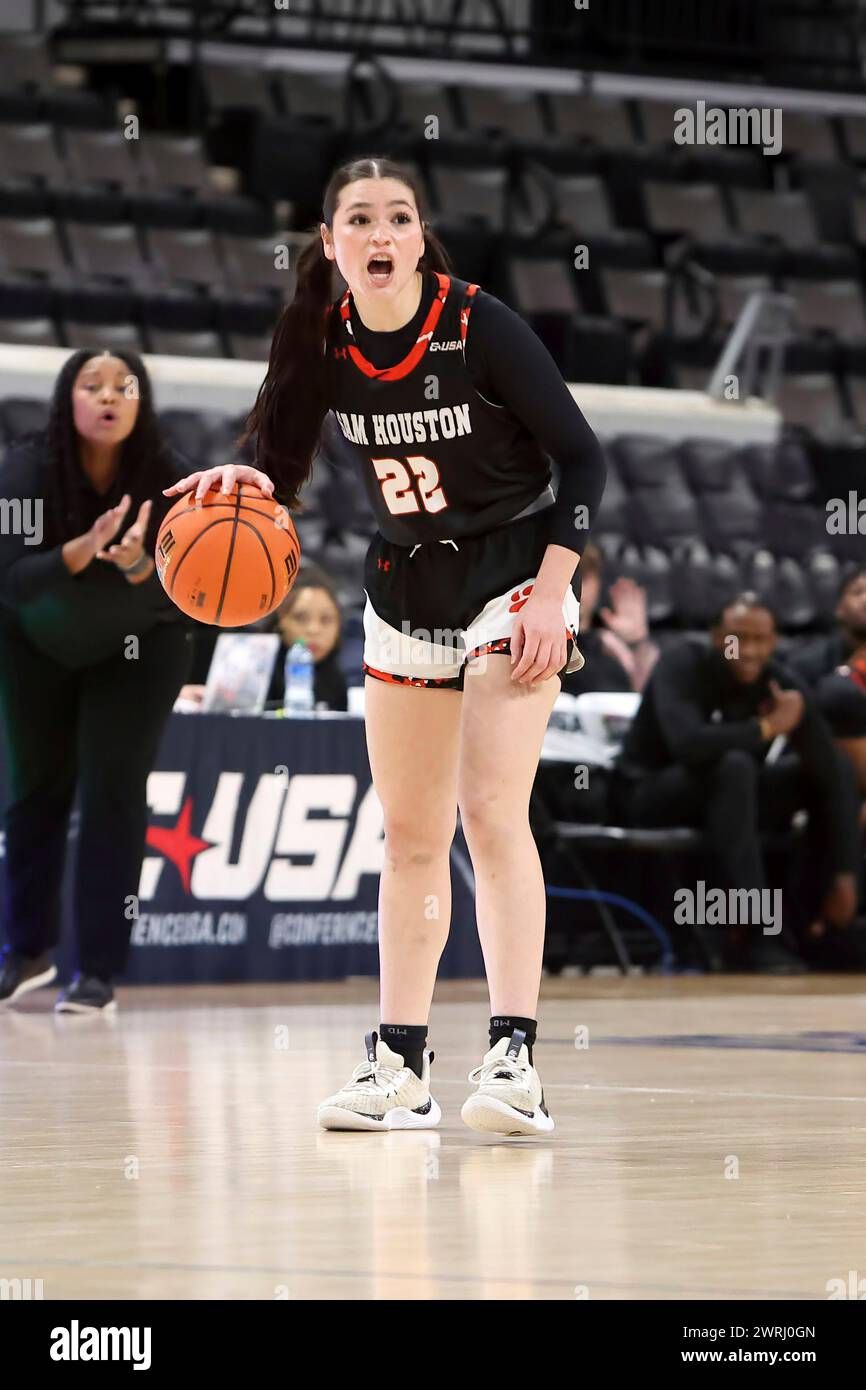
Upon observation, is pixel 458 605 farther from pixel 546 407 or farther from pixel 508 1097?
pixel 508 1097

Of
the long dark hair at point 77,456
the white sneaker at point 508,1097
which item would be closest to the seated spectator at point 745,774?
the long dark hair at point 77,456

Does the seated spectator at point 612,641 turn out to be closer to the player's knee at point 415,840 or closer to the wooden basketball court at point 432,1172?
the wooden basketball court at point 432,1172

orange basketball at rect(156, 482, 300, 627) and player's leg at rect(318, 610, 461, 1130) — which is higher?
orange basketball at rect(156, 482, 300, 627)

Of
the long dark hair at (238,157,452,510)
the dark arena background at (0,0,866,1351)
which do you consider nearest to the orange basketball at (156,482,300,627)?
the long dark hair at (238,157,452,510)

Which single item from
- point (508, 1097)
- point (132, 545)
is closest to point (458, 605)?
point (508, 1097)

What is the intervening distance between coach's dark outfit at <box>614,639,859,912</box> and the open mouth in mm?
5276

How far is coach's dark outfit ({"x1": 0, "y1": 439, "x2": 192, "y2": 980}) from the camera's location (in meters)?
7.12

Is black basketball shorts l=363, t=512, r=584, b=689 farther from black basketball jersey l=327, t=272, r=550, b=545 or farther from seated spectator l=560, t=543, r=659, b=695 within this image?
seated spectator l=560, t=543, r=659, b=695

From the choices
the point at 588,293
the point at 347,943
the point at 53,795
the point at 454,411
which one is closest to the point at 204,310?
the point at 588,293

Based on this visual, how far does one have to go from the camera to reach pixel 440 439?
434 centimetres

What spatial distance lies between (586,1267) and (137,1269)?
52 centimetres

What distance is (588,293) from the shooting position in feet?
52.4

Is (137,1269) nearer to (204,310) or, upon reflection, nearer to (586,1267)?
(586,1267)

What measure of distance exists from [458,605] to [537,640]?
199mm
